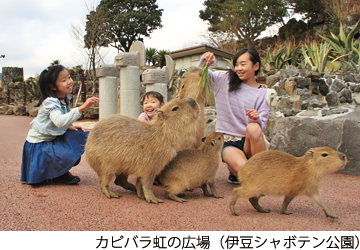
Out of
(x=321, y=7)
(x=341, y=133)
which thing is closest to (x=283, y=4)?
(x=321, y=7)

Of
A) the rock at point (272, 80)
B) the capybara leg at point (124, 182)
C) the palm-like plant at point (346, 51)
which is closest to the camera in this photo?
the capybara leg at point (124, 182)

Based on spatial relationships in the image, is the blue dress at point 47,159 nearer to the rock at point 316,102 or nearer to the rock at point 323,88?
the rock at point 316,102

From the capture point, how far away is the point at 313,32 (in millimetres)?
22406

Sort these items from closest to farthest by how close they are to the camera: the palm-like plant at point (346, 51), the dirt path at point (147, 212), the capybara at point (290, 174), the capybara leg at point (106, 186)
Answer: the dirt path at point (147, 212), the capybara at point (290, 174), the capybara leg at point (106, 186), the palm-like plant at point (346, 51)

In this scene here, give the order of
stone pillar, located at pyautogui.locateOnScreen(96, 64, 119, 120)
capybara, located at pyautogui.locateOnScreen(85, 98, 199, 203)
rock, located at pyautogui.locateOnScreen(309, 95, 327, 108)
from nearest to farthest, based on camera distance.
Answer: capybara, located at pyautogui.locateOnScreen(85, 98, 199, 203) → rock, located at pyautogui.locateOnScreen(309, 95, 327, 108) → stone pillar, located at pyautogui.locateOnScreen(96, 64, 119, 120)

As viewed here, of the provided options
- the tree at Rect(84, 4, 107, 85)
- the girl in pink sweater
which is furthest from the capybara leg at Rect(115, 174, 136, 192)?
the tree at Rect(84, 4, 107, 85)

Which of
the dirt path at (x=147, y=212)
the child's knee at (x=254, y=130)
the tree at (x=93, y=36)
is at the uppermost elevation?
the tree at (x=93, y=36)

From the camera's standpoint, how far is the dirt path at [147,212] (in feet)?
7.38

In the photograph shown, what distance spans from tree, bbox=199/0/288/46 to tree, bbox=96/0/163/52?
7.74 m

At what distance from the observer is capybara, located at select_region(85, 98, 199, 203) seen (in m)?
2.77

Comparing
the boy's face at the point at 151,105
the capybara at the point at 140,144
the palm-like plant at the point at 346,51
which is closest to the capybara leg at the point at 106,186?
the capybara at the point at 140,144

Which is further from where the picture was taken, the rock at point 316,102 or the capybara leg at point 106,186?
the rock at point 316,102

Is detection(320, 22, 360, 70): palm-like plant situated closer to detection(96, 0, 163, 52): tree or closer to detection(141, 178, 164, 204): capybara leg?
detection(141, 178, 164, 204): capybara leg

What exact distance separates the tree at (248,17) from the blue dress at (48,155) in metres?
22.7
